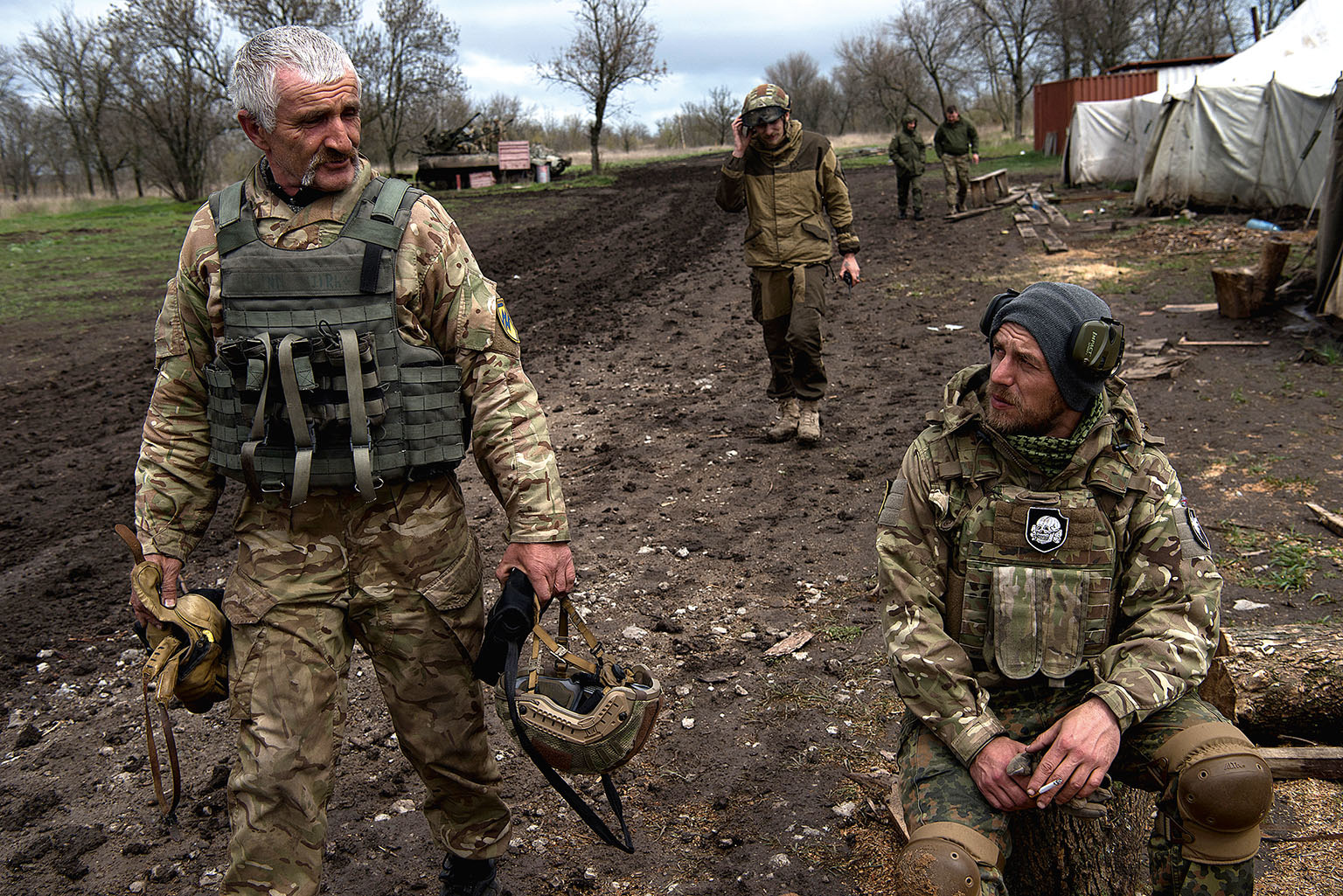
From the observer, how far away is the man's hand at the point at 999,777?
2352 millimetres

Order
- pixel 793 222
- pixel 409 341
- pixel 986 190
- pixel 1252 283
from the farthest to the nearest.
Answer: pixel 986 190, pixel 1252 283, pixel 793 222, pixel 409 341

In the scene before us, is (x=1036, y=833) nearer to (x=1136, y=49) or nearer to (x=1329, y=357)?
(x=1329, y=357)

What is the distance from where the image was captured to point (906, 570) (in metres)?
2.63

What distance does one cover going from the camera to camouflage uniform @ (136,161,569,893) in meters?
2.51

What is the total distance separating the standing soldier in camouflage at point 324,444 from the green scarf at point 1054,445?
119 centimetres

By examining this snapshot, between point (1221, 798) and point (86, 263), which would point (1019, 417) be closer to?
point (1221, 798)

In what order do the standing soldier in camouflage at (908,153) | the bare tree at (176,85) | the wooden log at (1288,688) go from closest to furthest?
1. the wooden log at (1288,688)
2. the standing soldier in camouflage at (908,153)
3. the bare tree at (176,85)

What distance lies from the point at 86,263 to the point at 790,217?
15.0 metres

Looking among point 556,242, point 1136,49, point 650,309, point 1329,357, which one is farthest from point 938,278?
point 1136,49

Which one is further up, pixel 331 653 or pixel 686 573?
pixel 331 653

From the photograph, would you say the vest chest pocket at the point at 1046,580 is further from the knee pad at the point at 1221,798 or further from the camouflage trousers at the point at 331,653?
the camouflage trousers at the point at 331,653

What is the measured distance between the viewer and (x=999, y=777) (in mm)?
2365

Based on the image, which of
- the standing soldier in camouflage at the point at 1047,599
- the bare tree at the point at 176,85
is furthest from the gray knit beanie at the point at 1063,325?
the bare tree at the point at 176,85

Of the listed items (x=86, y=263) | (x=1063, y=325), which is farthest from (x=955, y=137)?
(x=1063, y=325)
